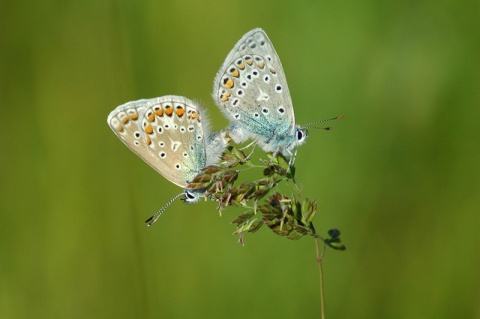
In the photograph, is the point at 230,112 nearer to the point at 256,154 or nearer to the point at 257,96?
the point at 257,96

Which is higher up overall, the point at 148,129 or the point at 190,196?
the point at 148,129

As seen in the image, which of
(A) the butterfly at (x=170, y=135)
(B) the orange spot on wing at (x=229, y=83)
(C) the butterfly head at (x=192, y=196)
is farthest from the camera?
(B) the orange spot on wing at (x=229, y=83)

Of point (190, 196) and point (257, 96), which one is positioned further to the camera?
point (257, 96)

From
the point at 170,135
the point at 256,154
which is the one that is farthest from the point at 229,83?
the point at 256,154

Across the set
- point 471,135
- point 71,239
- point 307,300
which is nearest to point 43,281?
point 71,239

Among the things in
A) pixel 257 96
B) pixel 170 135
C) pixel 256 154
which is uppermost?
pixel 257 96

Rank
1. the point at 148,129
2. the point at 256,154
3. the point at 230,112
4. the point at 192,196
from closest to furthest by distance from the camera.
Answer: the point at 192,196 < the point at 148,129 < the point at 230,112 < the point at 256,154

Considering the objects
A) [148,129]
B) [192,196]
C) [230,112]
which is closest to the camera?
[192,196]

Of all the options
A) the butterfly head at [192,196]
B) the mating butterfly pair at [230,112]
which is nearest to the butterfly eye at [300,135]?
the mating butterfly pair at [230,112]

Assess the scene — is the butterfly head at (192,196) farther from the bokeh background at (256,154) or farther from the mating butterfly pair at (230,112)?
the bokeh background at (256,154)
